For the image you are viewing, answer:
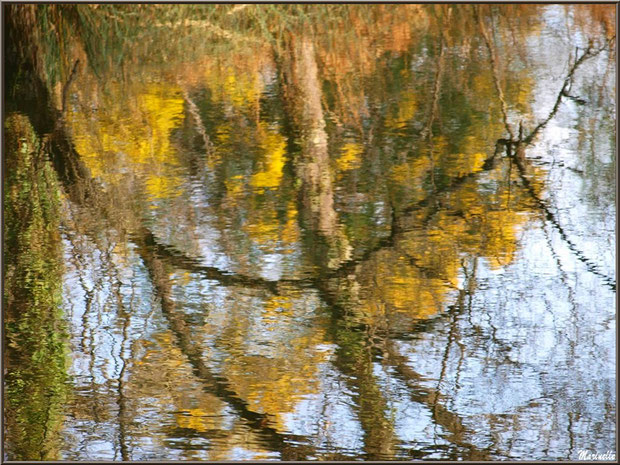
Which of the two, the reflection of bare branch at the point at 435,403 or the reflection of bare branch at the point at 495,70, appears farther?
the reflection of bare branch at the point at 495,70

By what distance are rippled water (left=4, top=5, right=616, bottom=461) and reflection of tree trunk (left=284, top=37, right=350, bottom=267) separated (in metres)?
0.02

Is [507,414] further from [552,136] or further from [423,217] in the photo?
[552,136]

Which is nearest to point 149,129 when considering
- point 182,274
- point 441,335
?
point 182,274

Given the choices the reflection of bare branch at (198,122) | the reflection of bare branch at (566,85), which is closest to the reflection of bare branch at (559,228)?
the reflection of bare branch at (566,85)

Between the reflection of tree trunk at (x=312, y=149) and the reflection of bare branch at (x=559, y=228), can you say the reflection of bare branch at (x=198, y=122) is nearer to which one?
the reflection of tree trunk at (x=312, y=149)

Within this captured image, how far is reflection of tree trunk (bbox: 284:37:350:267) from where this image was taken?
338 centimetres

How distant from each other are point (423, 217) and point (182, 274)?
40.6 inches

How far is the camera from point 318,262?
10.3 feet

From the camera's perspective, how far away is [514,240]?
322 cm

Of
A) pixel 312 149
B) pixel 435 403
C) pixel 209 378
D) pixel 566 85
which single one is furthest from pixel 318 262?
pixel 566 85

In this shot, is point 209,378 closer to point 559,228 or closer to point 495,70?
point 559,228

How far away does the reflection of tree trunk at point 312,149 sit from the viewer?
3381mm

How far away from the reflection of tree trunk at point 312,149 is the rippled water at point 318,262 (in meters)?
0.02

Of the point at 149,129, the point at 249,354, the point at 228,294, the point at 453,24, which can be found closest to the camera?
the point at 249,354
